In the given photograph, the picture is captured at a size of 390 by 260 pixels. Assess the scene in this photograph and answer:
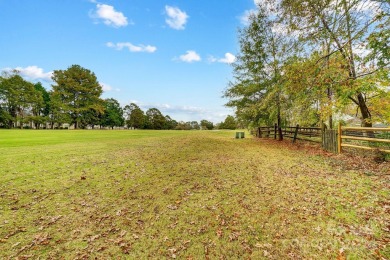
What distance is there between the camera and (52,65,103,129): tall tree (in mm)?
47938

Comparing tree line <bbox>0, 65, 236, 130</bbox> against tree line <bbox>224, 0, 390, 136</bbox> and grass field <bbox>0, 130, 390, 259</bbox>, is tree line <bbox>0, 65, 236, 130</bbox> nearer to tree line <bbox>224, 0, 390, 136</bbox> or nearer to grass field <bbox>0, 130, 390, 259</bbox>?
tree line <bbox>224, 0, 390, 136</bbox>

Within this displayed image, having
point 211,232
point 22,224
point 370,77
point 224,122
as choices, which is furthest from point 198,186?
point 224,122

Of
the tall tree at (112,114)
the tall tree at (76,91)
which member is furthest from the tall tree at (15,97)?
the tall tree at (112,114)

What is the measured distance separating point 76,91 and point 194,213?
56208mm

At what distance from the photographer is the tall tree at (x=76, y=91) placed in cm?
4794

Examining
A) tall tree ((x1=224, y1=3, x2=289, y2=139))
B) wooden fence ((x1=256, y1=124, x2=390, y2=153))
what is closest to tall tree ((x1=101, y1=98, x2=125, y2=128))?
tall tree ((x1=224, y1=3, x2=289, y2=139))

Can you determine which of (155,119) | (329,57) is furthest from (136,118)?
(329,57)

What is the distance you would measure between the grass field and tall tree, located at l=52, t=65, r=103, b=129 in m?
47.3

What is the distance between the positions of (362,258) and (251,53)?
719 inches

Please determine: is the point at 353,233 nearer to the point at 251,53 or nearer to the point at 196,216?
the point at 196,216

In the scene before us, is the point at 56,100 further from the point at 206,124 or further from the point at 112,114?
the point at 206,124

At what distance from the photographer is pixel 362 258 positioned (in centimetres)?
332

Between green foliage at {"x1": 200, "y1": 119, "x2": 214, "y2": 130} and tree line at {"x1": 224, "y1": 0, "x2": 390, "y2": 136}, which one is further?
green foliage at {"x1": 200, "y1": 119, "x2": 214, "y2": 130}

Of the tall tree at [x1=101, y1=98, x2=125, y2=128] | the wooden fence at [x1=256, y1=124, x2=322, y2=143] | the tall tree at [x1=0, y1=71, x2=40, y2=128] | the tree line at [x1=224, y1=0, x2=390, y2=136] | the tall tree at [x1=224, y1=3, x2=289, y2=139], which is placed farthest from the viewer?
the tall tree at [x1=101, y1=98, x2=125, y2=128]
